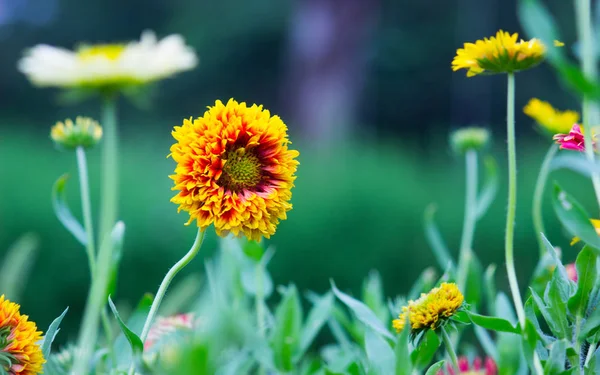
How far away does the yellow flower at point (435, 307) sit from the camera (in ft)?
1.44

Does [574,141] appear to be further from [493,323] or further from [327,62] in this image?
[327,62]

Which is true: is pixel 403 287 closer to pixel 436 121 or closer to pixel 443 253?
pixel 443 253

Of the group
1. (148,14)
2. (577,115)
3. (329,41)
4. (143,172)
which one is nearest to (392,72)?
(148,14)

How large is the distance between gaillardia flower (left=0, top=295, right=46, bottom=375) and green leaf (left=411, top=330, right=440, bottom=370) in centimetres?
22

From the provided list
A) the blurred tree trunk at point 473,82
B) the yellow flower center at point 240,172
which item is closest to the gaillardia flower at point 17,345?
the yellow flower center at point 240,172

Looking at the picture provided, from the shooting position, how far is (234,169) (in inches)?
17.3

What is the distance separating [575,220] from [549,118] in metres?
0.33

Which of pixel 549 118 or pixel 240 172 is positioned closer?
pixel 240 172

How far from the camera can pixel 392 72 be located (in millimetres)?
9750

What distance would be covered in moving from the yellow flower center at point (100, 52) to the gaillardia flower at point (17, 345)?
0.89ft

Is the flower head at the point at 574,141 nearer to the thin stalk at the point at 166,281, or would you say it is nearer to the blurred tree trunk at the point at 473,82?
the thin stalk at the point at 166,281

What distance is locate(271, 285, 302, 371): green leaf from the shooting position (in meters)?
0.55

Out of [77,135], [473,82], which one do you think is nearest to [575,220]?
[77,135]

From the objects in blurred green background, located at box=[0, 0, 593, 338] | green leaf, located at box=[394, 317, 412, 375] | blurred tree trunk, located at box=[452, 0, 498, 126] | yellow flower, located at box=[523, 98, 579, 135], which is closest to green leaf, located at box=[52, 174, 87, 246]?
green leaf, located at box=[394, 317, 412, 375]
